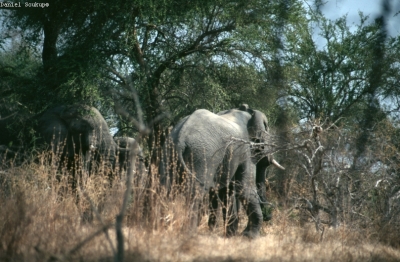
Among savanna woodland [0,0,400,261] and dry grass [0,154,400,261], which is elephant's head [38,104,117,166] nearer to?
savanna woodland [0,0,400,261]

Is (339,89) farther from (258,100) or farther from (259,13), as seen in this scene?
(259,13)

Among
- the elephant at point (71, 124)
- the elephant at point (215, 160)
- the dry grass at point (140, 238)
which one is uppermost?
the elephant at point (71, 124)

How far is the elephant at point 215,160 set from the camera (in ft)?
28.7

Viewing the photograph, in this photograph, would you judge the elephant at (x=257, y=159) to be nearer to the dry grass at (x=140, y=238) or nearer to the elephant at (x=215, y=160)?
the elephant at (x=215, y=160)

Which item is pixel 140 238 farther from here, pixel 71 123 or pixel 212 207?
pixel 71 123

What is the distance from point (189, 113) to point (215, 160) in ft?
26.6

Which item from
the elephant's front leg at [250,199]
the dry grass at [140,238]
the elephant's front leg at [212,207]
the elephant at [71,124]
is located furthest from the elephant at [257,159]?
the elephant at [71,124]

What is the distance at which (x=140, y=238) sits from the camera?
247 inches

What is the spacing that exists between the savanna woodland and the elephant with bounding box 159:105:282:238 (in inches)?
10.8

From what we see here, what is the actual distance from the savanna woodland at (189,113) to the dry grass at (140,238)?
25mm

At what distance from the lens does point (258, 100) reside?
17109 mm

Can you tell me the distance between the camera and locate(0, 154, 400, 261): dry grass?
564 cm

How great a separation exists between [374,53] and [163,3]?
12.2 metres

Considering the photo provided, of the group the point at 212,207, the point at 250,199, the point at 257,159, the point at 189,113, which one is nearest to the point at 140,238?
the point at 212,207
